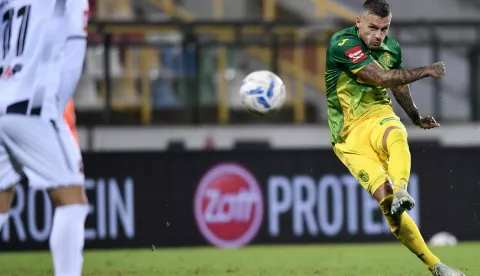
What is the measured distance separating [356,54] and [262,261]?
3.19m

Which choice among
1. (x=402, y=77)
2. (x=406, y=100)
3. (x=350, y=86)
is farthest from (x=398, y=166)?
(x=406, y=100)

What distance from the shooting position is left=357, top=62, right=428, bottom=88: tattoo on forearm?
7191mm

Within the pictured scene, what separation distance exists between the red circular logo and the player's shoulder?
4444 millimetres

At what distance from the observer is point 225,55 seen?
13.4 meters

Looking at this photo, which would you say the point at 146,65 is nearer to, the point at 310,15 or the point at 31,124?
the point at 310,15

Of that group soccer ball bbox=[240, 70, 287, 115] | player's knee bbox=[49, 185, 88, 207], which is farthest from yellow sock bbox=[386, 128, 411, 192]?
player's knee bbox=[49, 185, 88, 207]

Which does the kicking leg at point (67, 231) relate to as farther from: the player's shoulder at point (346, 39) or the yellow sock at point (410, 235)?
the player's shoulder at point (346, 39)

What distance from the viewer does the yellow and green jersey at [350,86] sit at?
7.59 meters

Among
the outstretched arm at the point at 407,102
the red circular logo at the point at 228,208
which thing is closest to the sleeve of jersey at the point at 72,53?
the outstretched arm at the point at 407,102

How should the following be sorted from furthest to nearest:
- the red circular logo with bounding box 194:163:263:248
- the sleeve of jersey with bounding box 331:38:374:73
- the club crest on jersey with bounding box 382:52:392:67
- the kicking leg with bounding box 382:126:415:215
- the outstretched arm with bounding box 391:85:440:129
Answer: the red circular logo with bounding box 194:163:263:248, the outstretched arm with bounding box 391:85:440:129, the club crest on jersey with bounding box 382:52:392:67, the sleeve of jersey with bounding box 331:38:374:73, the kicking leg with bounding box 382:126:415:215

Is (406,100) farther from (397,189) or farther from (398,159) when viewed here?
(397,189)

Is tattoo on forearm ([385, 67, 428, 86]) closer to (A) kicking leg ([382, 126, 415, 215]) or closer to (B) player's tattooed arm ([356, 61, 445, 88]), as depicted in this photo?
(B) player's tattooed arm ([356, 61, 445, 88])

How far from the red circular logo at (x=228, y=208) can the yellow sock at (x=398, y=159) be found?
4.79 meters

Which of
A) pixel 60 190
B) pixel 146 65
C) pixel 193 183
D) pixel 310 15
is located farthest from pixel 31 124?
pixel 310 15
